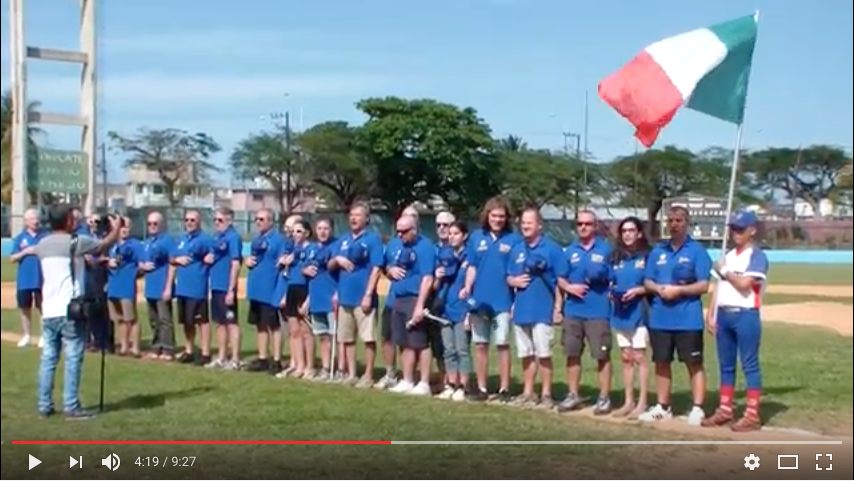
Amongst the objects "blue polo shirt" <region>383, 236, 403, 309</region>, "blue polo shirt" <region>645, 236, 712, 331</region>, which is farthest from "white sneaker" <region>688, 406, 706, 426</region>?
"blue polo shirt" <region>383, 236, 403, 309</region>

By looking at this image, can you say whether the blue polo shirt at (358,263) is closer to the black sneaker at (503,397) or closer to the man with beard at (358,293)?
the man with beard at (358,293)

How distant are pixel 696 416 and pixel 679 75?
7.31 feet

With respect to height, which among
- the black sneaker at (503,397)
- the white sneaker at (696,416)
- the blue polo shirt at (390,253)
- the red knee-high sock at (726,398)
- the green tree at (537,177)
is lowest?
the black sneaker at (503,397)

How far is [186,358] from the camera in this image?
10086mm

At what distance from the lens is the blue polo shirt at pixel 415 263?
7863 mm

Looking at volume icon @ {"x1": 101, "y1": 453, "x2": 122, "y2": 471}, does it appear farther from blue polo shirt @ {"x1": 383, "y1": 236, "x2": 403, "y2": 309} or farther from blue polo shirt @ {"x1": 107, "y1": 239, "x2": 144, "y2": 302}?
blue polo shirt @ {"x1": 107, "y1": 239, "x2": 144, "y2": 302}

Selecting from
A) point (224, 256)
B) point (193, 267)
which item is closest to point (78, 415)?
point (193, 267)

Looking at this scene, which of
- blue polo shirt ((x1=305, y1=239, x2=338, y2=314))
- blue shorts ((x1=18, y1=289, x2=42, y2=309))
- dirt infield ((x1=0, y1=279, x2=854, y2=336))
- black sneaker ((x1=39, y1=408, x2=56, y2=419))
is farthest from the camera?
dirt infield ((x1=0, y1=279, x2=854, y2=336))

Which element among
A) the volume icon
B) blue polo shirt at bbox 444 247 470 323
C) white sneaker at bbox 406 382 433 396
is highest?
blue polo shirt at bbox 444 247 470 323

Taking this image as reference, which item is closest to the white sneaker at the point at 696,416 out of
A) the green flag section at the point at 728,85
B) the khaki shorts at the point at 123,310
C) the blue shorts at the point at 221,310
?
the green flag section at the point at 728,85

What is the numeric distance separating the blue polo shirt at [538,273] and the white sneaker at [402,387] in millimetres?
1074

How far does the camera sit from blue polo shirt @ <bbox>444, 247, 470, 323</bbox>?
7.82m

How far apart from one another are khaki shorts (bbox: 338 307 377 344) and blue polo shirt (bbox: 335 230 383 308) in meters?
0.07

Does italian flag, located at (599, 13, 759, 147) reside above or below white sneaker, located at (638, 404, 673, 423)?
above
